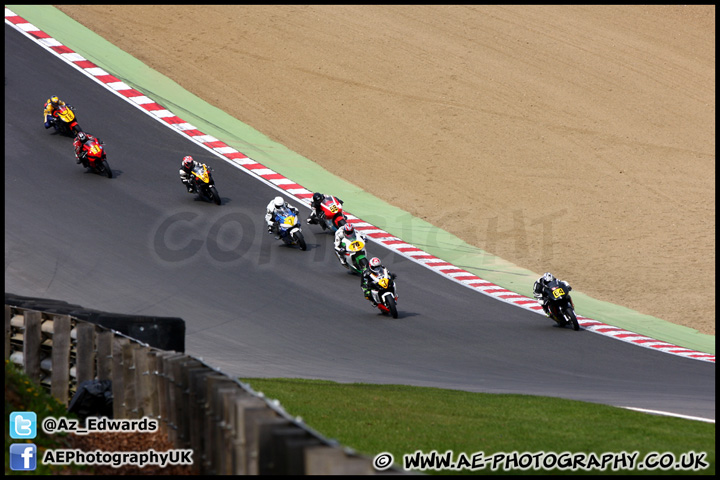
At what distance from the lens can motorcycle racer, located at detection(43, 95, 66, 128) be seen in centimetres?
3002

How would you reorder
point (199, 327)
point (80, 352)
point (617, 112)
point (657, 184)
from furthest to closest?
point (617, 112) → point (657, 184) → point (199, 327) → point (80, 352)

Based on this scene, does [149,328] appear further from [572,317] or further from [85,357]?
[572,317]

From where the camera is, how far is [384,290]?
21156 millimetres

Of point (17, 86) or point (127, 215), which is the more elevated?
point (17, 86)

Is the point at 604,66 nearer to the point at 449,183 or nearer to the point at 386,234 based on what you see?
the point at 449,183

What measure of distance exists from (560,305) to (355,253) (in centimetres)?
539

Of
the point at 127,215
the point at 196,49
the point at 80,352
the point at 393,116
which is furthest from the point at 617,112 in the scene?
the point at 80,352

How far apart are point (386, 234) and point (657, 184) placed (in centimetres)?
968

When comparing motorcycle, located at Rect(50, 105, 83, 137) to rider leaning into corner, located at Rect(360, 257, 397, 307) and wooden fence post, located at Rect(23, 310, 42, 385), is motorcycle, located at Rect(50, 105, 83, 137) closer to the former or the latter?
rider leaning into corner, located at Rect(360, 257, 397, 307)

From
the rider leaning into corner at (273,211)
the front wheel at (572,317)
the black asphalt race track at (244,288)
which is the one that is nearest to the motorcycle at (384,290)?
the black asphalt race track at (244,288)

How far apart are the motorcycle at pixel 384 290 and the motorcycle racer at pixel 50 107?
46.7 feet

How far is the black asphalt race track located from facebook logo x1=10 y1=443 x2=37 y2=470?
809 cm

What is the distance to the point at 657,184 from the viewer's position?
3094 cm

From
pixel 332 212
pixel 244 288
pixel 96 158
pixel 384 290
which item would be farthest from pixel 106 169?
pixel 384 290
